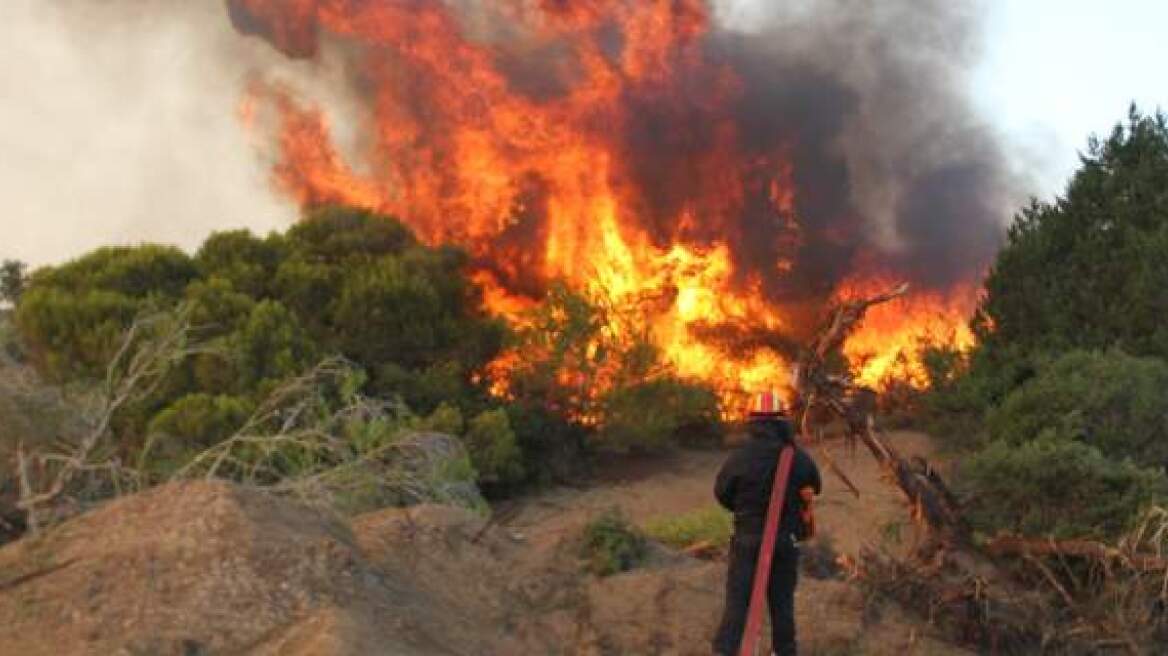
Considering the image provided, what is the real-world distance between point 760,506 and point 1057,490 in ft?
23.5

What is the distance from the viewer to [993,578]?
9.41 m

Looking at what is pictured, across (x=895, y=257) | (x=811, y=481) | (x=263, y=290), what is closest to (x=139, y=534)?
(x=811, y=481)

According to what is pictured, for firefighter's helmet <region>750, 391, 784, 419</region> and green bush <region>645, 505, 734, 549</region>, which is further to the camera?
green bush <region>645, 505, 734, 549</region>

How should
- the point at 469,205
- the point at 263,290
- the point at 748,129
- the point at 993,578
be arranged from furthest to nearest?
the point at 748,129 < the point at 469,205 < the point at 263,290 < the point at 993,578

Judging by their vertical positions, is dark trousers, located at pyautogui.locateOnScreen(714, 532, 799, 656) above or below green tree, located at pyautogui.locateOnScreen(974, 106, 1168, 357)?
below

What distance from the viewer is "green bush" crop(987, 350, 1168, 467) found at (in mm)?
14992

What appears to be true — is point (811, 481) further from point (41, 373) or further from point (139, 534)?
point (41, 373)

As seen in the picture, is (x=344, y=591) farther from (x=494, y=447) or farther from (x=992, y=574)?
(x=494, y=447)

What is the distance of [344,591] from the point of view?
7.04m

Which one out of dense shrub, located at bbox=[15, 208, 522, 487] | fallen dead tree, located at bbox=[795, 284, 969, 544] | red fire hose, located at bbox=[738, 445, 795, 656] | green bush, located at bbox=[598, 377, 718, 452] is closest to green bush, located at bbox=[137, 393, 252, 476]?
dense shrub, located at bbox=[15, 208, 522, 487]

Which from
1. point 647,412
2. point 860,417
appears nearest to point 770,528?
point 860,417

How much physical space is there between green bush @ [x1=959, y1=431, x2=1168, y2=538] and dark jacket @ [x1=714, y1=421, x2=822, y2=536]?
219 inches

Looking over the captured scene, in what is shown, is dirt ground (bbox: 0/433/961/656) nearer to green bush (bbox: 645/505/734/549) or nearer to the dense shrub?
green bush (bbox: 645/505/734/549)

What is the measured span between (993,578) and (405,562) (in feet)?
14.9
